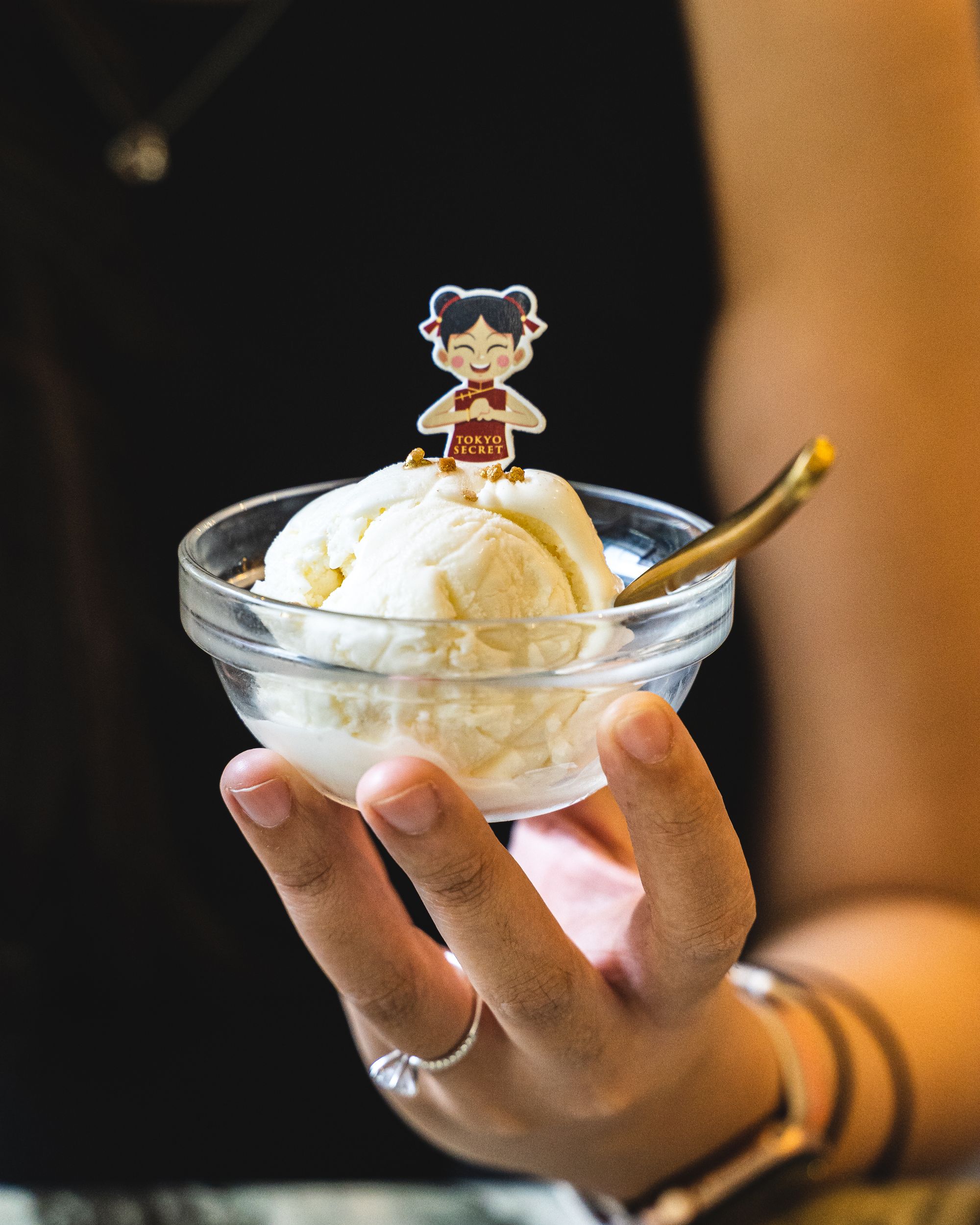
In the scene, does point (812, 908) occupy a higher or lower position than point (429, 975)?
Answer: lower

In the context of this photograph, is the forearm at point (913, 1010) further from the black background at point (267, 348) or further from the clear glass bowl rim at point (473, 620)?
the clear glass bowl rim at point (473, 620)

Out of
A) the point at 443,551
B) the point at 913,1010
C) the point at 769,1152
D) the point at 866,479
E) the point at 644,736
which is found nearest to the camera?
the point at 644,736

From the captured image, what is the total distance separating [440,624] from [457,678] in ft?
0.12

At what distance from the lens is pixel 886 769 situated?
1467mm

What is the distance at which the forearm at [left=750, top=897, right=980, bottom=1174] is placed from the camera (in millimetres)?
1171

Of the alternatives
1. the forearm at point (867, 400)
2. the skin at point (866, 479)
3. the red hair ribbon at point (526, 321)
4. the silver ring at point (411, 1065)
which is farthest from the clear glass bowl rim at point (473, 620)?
the forearm at point (867, 400)

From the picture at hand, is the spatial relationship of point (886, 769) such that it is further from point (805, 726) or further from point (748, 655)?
point (748, 655)

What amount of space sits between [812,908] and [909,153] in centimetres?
111

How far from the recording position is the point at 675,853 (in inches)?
25.6

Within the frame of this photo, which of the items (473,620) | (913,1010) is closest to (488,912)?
(473,620)

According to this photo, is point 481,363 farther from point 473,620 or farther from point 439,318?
point 473,620

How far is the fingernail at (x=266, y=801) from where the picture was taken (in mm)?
673

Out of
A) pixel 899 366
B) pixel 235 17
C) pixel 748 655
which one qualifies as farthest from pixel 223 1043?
pixel 235 17

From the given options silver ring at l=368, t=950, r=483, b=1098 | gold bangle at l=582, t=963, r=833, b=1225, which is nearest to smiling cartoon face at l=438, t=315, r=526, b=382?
silver ring at l=368, t=950, r=483, b=1098
